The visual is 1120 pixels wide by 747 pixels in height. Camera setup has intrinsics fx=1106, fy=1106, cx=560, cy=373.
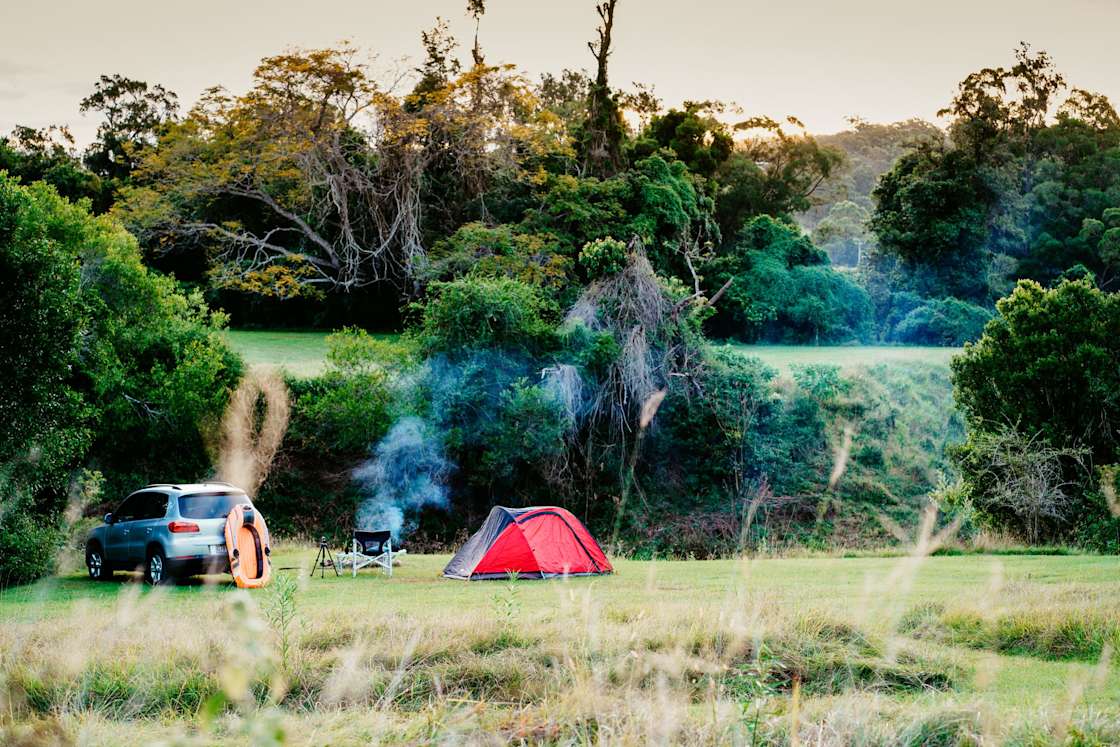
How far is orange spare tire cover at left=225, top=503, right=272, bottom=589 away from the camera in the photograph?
56.1 ft

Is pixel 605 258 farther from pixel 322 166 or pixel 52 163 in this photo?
pixel 52 163

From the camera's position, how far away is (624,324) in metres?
32.0

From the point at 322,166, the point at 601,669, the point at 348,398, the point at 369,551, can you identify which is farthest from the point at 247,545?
the point at 322,166

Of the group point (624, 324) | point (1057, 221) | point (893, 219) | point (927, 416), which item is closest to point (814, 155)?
point (893, 219)

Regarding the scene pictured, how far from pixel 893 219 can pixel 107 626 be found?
4336cm

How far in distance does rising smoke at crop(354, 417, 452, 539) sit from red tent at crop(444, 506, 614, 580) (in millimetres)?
9891

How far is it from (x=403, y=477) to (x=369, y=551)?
32.2 ft

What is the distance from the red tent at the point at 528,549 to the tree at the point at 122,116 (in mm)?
31115

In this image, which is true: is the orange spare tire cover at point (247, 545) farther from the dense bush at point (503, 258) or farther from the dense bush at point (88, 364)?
the dense bush at point (503, 258)

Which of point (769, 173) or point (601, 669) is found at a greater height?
point (769, 173)

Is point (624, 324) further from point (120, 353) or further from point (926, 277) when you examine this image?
point (926, 277)

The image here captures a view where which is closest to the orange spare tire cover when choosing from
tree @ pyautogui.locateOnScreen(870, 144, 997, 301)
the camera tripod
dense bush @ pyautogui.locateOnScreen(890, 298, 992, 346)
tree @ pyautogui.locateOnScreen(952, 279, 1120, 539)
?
the camera tripod

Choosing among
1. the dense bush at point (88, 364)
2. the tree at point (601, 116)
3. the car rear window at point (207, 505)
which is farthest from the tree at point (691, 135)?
the car rear window at point (207, 505)

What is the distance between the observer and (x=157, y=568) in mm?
17359
